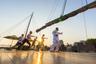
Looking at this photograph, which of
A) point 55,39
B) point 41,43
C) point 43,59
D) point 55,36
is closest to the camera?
point 43,59

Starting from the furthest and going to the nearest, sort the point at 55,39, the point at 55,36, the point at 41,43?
the point at 41,43
the point at 55,39
the point at 55,36

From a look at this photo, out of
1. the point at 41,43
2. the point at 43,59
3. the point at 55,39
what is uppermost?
the point at 41,43

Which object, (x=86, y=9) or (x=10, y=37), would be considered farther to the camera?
(x=10, y=37)

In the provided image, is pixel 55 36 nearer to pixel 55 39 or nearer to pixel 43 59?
pixel 55 39

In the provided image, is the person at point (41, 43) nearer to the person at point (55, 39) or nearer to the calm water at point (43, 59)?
the person at point (55, 39)

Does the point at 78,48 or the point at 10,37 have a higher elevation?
the point at 10,37

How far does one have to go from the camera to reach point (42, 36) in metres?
26.0

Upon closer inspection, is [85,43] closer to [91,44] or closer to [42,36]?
[91,44]

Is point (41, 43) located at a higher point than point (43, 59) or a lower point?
higher

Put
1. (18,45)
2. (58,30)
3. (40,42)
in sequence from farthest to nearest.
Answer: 1. (40,42)
2. (18,45)
3. (58,30)

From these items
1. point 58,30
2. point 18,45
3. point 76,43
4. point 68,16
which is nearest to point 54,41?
point 58,30

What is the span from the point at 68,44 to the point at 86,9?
18.3 m

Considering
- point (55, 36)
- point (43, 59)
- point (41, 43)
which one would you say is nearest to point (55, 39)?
point (55, 36)

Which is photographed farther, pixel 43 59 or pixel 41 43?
pixel 41 43
